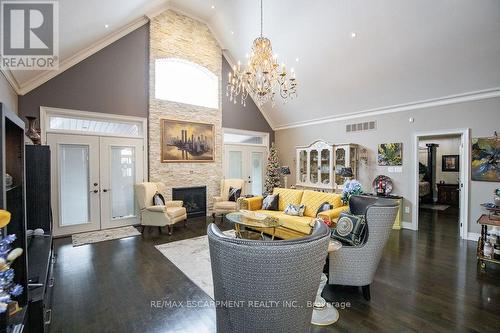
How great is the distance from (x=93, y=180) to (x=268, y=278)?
5.14m

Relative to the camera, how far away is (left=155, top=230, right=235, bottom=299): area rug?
116 inches

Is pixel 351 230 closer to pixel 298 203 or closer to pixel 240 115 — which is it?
pixel 298 203

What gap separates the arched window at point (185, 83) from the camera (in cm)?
607

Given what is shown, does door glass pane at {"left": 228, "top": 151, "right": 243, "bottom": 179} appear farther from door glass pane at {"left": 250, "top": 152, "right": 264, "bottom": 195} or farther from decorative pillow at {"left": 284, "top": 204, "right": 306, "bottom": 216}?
decorative pillow at {"left": 284, "top": 204, "right": 306, "bottom": 216}

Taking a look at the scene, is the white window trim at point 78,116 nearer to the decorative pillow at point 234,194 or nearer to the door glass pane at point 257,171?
the decorative pillow at point 234,194

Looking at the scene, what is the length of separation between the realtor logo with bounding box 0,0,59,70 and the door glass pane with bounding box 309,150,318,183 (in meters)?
6.05

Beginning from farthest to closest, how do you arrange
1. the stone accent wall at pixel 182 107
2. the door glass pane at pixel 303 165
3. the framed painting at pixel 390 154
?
1. the door glass pane at pixel 303 165
2. the stone accent wall at pixel 182 107
3. the framed painting at pixel 390 154

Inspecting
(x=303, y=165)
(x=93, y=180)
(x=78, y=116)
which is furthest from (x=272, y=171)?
(x=78, y=116)

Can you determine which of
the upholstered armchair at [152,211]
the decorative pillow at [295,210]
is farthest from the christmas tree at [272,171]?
the upholstered armchair at [152,211]

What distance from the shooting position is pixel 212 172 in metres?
6.74

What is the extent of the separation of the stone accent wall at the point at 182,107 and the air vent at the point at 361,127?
3.65 metres

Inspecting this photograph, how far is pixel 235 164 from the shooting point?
744 cm

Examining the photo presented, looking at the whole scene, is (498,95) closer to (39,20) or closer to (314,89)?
(314,89)

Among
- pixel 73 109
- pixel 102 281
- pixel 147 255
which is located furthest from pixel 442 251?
pixel 73 109
